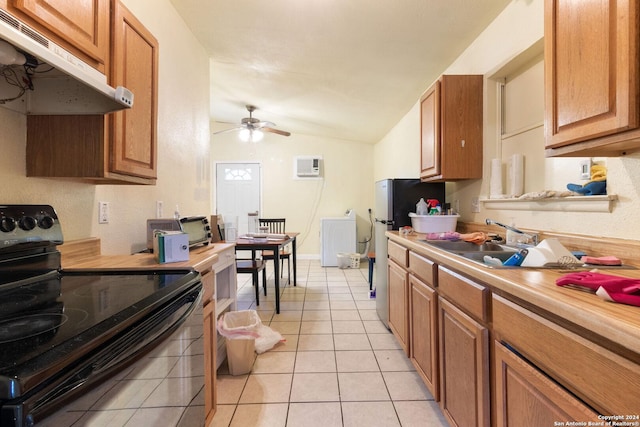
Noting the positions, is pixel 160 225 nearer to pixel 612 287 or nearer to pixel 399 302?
pixel 399 302

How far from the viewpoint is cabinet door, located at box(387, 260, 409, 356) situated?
195cm

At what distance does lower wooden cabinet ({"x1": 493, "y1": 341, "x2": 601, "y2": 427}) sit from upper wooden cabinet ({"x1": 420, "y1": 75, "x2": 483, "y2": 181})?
1.46 meters

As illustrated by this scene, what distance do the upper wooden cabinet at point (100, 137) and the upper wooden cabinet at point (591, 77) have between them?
1740mm

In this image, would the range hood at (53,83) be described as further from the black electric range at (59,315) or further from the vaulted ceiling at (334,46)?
the vaulted ceiling at (334,46)

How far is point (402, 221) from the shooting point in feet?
8.27

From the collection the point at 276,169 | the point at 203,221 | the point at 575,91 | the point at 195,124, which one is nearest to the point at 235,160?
the point at 276,169

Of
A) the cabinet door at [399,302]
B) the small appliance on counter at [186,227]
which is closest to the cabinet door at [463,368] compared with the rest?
the cabinet door at [399,302]

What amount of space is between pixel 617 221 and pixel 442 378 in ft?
3.32

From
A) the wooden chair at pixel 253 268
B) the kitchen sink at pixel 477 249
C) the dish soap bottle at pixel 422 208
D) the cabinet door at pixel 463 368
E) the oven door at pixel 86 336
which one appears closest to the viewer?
the oven door at pixel 86 336

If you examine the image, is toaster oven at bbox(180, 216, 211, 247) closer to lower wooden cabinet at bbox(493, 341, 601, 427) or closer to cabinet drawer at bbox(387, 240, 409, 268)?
cabinet drawer at bbox(387, 240, 409, 268)

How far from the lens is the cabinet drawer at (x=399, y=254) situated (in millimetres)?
1969

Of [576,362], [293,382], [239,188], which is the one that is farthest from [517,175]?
[239,188]

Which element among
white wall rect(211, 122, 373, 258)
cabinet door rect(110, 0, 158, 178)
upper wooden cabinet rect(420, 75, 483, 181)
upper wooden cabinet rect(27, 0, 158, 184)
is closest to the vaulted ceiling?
upper wooden cabinet rect(420, 75, 483, 181)

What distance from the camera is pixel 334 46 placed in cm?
242
